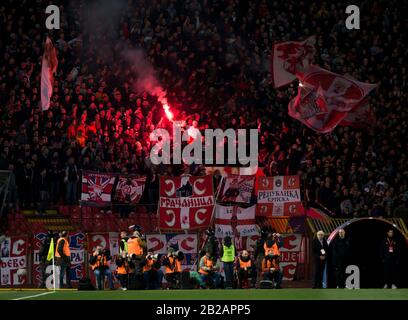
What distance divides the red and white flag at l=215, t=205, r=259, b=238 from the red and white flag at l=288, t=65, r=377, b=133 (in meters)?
4.11

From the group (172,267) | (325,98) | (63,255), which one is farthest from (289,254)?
(63,255)

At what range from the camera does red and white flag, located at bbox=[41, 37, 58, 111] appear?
32.2 metres

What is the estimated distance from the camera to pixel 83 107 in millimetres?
33656

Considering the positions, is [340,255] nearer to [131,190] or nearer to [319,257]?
[319,257]

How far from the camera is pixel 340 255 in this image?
2820 centimetres

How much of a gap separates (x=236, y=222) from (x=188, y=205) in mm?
1503

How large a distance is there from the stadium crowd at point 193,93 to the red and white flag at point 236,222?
6.71 feet

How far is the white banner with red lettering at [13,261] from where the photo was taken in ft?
100

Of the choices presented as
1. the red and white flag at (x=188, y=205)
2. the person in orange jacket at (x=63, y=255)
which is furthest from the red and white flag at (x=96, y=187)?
the person in orange jacket at (x=63, y=255)

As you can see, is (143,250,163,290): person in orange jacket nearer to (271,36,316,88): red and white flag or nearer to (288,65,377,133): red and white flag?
(288,65,377,133): red and white flag

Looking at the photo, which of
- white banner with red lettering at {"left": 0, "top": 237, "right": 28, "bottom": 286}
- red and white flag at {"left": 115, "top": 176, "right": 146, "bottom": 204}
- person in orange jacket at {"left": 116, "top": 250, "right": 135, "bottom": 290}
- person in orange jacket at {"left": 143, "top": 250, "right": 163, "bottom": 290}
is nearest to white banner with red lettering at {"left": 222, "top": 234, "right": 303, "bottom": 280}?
red and white flag at {"left": 115, "top": 176, "right": 146, "bottom": 204}
